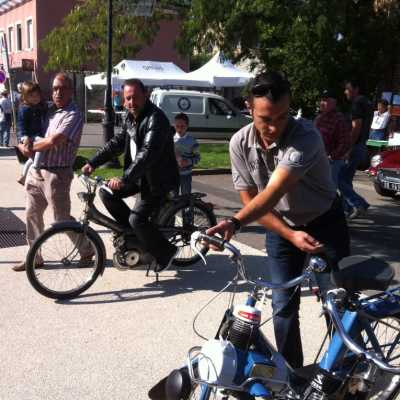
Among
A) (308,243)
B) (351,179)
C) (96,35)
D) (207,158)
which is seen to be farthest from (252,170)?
(96,35)

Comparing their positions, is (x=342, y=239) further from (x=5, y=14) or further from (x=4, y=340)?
(x=5, y=14)

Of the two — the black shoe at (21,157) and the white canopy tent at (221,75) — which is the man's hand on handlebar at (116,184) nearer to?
the black shoe at (21,157)

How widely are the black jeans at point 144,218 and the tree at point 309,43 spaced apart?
31.7 ft

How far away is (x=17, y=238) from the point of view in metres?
6.82

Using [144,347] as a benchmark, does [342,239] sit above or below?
above

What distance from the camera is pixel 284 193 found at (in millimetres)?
2717

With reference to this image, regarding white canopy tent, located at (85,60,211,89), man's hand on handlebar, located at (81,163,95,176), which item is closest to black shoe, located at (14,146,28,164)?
man's hand on handlebar, located at (81,163,95,176)

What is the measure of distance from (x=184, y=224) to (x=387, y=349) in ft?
9.63

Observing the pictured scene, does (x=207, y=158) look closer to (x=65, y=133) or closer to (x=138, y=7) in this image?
(x=138, y=7)

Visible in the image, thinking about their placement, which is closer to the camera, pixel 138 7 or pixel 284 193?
pixel 284 193

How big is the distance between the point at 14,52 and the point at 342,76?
30.1 m

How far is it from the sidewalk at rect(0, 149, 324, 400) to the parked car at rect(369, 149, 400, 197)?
4.48 m

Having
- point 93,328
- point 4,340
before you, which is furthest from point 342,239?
point 4,340

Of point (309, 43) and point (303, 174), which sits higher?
point (303, 174)
